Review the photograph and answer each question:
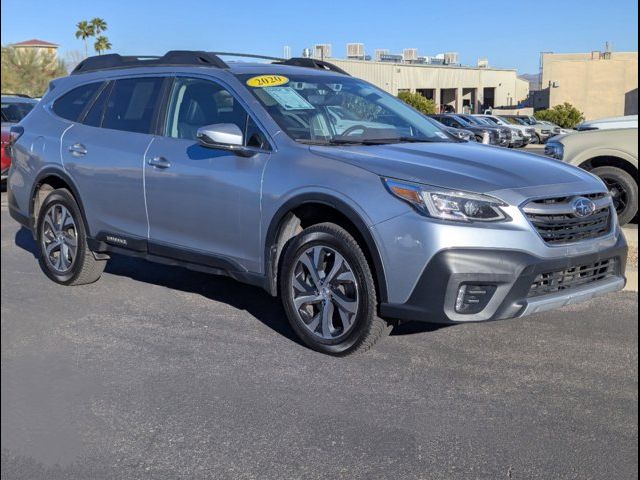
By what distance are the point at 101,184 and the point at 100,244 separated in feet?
1.60

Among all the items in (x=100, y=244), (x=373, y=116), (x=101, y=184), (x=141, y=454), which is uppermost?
(x=373, y=116)

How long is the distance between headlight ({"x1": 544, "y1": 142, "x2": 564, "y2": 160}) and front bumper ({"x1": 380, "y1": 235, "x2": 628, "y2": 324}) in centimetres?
445

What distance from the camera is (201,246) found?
5086 mm

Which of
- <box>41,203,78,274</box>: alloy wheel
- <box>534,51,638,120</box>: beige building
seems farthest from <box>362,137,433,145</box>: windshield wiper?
<box>534,51,638,120</box>: beige building

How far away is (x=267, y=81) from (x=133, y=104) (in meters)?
1.22

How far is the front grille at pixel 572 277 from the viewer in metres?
4.10

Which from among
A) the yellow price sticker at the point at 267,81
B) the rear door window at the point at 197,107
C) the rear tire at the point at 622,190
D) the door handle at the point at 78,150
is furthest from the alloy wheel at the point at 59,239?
the rear tire at the point at 622,190

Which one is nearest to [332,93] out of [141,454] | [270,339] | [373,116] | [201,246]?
[373,116]

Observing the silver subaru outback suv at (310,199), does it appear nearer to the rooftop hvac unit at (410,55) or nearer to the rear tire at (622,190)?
the rear tire at (622,190)

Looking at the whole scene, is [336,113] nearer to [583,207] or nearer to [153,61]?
[153,61]

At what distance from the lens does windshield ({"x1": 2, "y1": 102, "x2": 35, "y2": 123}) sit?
12.3 meters

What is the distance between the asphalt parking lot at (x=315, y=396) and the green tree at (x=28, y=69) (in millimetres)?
44035

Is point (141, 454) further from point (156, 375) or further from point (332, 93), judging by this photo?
point (332, 93)

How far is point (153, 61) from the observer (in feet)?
18.9
